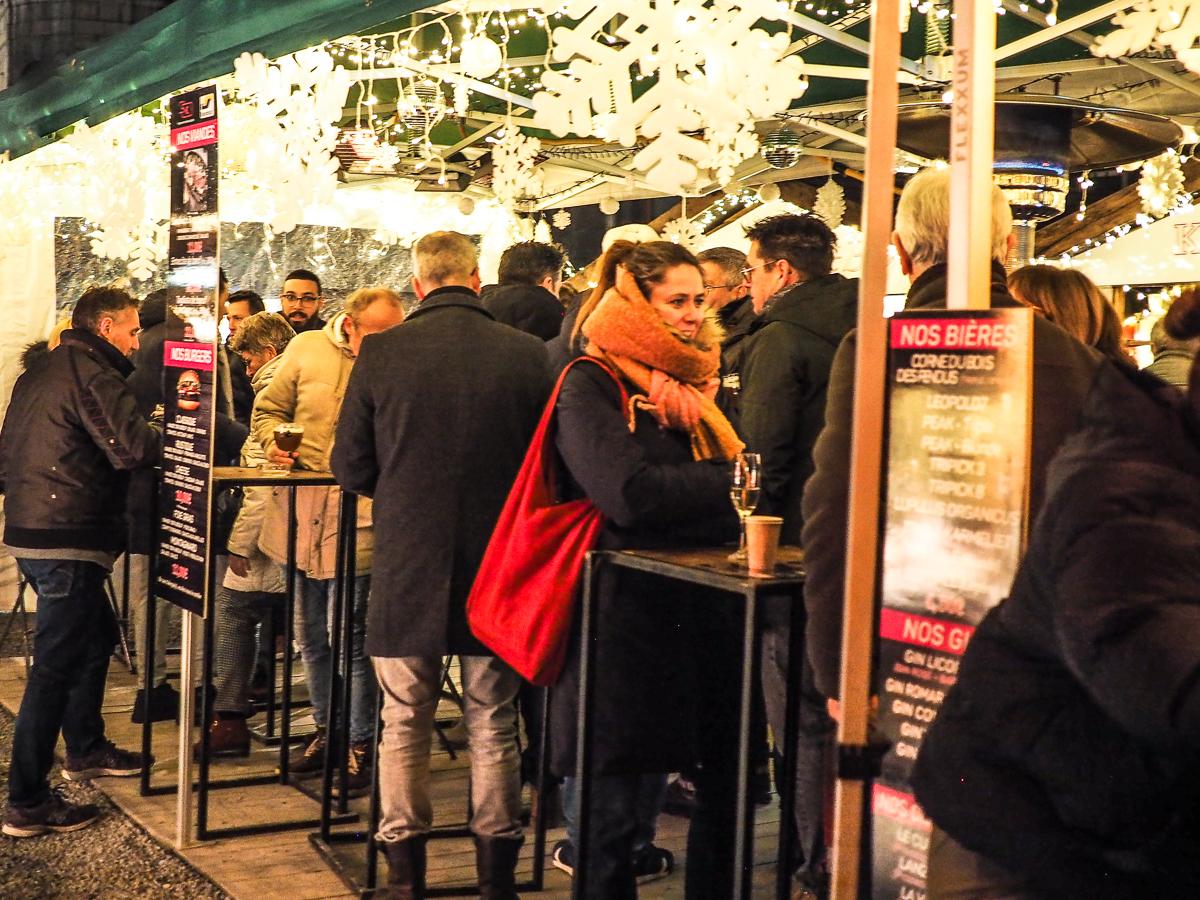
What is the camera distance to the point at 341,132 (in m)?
7.81

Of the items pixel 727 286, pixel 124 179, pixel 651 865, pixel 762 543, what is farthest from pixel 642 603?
pixel 124 179

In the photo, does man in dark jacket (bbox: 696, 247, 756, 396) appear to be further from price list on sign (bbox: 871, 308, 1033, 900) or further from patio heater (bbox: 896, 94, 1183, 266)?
price list on sign (bbox: 871, 308, 1033, 900)

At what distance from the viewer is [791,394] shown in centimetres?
405

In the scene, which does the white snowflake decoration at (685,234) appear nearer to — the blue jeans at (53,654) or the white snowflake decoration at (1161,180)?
the white snowflake decoration at (1161,180)

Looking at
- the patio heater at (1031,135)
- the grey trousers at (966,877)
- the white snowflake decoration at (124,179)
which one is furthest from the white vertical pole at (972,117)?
the white snowflake decoration at (124,179)

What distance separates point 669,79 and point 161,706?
3844mm

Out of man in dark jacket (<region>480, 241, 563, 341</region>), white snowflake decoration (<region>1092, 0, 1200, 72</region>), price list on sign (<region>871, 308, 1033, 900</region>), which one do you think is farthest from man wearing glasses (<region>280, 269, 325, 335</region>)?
price list on sign (<region>871, 308, 1033, 900</region>)

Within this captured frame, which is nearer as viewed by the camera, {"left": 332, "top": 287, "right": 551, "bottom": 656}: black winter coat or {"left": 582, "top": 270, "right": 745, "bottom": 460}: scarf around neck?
{"left": 582, "top": 270, "right": 745, "bottom": 460}: scarf around neck

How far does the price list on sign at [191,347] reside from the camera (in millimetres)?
4348

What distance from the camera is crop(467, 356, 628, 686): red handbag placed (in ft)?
11.1

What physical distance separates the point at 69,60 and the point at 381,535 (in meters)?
3.77

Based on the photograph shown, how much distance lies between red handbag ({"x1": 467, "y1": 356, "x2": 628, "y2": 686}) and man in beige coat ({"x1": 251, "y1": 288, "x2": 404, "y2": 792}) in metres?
1.69

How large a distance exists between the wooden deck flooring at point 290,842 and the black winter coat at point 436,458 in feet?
3.02

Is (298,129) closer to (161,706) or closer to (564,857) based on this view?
(161,706)
